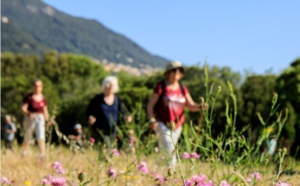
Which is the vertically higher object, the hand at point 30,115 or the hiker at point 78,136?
the hiker at point 78,136

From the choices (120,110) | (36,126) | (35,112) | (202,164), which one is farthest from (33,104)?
(202,164)

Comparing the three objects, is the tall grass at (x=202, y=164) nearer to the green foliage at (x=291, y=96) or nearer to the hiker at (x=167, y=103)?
the hiker at (x=167, y=103)

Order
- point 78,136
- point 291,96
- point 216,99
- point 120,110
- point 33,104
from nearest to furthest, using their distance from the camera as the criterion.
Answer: point 78,136, point 120,110, point 33,104, point 291,96, point 216,99

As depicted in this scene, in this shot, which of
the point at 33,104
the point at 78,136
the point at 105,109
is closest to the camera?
the point at 78,136

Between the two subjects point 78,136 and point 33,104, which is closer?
point 78,136

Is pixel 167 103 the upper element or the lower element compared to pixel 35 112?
upper

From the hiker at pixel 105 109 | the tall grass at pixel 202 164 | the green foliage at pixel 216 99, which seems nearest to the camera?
the tall grass at pixel 202 164

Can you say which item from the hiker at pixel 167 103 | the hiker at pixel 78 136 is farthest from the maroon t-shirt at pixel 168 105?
the hiker at pixel 78 136

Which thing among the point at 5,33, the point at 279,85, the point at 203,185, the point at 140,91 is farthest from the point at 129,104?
the point at 5,33

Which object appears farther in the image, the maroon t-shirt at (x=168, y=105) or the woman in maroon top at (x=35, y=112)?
the woman in maroon top at (x=35, y=112)

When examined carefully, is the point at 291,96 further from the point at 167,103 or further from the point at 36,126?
the point at 167,103

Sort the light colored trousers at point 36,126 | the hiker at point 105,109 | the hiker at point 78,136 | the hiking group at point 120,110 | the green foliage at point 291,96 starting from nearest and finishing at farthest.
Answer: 1. the hiker at point 78,136
2. the hiking group at point 120,110
3. the hiker at point 105,109
4. the light colored trousers at point 36,126
5. the green foliage at point 291,96

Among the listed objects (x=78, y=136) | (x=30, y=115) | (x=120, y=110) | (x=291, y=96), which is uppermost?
(x=291, y=96)

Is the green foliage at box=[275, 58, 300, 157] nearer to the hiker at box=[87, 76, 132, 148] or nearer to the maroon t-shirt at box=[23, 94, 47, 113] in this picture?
the maroon t-shirt at box=[23, 94, 47, 113]
